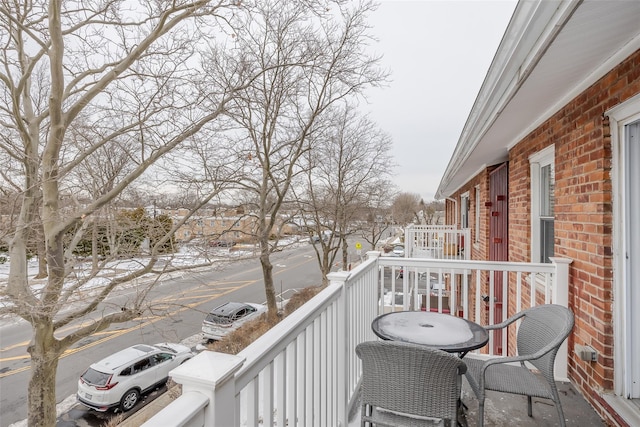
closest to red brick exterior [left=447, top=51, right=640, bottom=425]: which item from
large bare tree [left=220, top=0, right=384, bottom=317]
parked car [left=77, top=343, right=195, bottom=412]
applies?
large bare tree [left=220, top=0, right=384, bottom=317]

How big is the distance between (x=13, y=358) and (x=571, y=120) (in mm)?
16612

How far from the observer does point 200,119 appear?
8539mm

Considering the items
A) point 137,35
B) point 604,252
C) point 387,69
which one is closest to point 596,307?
point 604,252

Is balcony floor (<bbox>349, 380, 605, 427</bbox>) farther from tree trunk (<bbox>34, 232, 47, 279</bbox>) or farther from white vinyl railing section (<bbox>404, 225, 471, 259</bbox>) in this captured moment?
tree trunk (<bbox>34, 232, 47, 279</bbox>)

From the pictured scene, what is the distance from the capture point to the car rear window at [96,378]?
858 centimetres

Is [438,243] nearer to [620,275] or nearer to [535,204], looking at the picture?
[535,204]

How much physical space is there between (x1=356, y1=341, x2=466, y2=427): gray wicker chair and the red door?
4053 millimetres

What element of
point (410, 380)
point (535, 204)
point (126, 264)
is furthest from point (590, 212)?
point (126, 264)

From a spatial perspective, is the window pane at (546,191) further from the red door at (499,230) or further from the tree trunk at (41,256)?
the tree trunk at (41,256)

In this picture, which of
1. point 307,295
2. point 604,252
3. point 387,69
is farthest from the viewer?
point 307,295

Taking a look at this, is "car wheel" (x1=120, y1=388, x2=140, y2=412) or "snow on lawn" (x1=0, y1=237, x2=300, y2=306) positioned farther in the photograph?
"car wheel" (x1=120, y1=388, x2=140, y2=412)

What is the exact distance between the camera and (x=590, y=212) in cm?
258

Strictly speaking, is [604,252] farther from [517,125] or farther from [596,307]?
[517,125]

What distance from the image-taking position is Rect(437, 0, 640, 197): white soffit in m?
1.58
